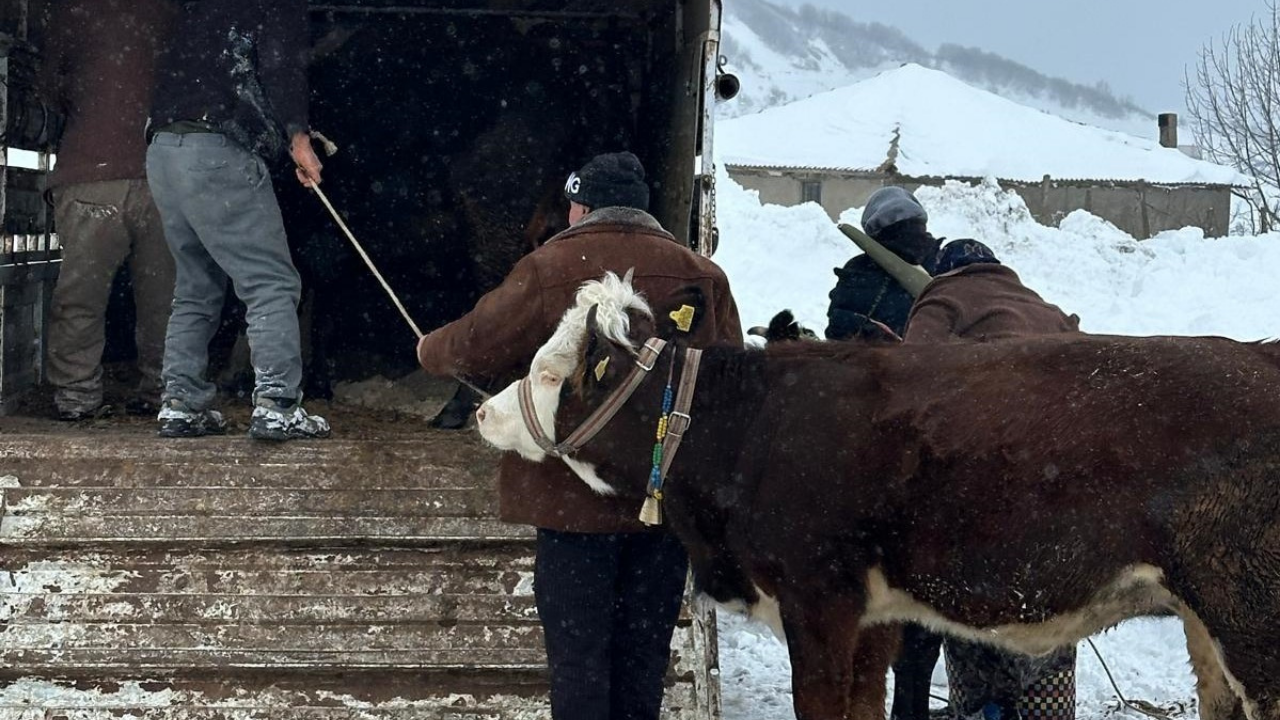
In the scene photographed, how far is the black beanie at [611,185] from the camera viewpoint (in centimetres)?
365

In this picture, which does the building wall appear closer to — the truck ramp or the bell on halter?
the truck ramp

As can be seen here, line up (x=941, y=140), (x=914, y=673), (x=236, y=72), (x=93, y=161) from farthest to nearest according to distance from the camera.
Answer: (x=941, y=140) < (x=93, y=161) < (x=914, y=673) < (x=236, y=72)

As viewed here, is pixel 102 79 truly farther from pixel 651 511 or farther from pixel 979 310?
pixel 979 310

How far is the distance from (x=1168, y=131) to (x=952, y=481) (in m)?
42.5

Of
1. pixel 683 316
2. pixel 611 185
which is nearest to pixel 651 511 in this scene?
pixel 683 316

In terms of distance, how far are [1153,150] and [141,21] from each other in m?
39.4

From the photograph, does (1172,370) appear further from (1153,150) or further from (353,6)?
(1153,150)

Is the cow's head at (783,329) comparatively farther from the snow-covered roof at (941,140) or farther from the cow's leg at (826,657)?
the snow-covered roof at (941,140)

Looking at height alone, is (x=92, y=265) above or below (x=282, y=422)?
above

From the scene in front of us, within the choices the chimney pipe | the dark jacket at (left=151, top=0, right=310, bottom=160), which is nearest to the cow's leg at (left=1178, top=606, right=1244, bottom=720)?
the dark jacket at (left=151, top=0, right=310, bottom=160)

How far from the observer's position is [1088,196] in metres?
34.3

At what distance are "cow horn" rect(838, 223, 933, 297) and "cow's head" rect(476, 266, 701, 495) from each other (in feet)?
6.78

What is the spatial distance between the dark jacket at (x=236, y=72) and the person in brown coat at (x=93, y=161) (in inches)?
21.6

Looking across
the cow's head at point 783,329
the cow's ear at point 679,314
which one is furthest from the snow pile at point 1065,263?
the cow's ear at point 679,314
